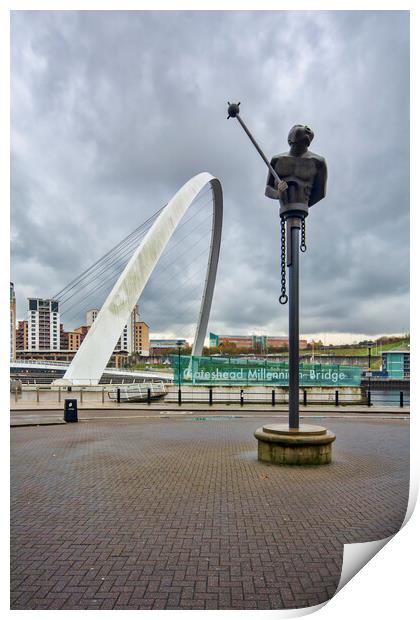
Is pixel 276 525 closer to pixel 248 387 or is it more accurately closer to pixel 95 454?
pixel 95 454

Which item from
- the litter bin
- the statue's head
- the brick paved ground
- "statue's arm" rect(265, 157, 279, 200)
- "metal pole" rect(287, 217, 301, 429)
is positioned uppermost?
the statue's head

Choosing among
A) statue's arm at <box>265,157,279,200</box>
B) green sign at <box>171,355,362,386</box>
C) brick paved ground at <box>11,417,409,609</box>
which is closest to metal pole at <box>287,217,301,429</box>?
statue's arm at <box>265,157,279,200</box>

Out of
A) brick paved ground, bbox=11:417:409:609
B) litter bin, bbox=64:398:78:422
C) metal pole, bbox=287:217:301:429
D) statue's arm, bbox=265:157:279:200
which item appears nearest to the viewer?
brick paved ground, bbox=11:417:409:609

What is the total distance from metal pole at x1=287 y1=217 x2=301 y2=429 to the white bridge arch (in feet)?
62.7

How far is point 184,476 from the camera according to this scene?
22.1 ft

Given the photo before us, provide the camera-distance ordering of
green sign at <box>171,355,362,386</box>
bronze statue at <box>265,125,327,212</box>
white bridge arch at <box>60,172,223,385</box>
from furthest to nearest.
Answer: white bridge arch at <box>60,172,223,385</box>
green sign at <box>171,355,362,386</box>
bronze statue at <box>265,125,327,212</box>

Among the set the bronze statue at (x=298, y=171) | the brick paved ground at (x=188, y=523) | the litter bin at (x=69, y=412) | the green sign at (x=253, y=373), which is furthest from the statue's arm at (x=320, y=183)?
the green sign at (x=253, y=373)

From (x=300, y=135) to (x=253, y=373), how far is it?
1545 centimetres

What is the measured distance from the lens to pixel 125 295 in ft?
87.3

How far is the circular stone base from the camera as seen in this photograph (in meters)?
7.34

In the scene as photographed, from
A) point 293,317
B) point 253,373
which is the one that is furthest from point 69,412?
point 253,373

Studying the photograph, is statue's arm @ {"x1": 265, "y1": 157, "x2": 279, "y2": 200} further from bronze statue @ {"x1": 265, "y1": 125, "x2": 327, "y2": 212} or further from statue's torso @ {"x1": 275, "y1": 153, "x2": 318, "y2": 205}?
statue's torso @ {"x1": 275, "y1": 153, "x2": 318, "y2": 205}

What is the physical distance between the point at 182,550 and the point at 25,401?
18097mm

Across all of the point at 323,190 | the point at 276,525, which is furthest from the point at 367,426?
the point at 276,525
